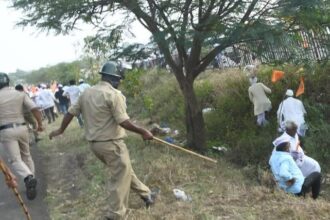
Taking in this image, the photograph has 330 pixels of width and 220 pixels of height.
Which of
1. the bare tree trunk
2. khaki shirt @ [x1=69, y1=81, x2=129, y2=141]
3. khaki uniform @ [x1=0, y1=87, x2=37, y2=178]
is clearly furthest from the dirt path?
the bare tree trunk

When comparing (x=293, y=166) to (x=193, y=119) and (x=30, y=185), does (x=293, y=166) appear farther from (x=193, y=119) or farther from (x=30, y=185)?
(x=30, y=185)

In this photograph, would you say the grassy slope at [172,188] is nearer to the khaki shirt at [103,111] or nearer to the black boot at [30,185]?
the black boot at [30,185]

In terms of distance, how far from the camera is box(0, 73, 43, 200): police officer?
23.8ft

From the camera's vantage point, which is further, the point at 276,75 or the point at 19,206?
the point at 276,75

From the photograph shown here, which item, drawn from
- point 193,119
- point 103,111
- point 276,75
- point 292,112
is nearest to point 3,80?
point 103,111

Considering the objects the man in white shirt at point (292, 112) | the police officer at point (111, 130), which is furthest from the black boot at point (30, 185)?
the man in white shirt at point (292, 112)

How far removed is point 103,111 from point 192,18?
3951mm

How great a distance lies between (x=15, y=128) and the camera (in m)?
7.38

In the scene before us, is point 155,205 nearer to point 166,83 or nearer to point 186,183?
point 186,183

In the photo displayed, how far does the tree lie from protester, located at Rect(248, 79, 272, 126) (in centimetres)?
258

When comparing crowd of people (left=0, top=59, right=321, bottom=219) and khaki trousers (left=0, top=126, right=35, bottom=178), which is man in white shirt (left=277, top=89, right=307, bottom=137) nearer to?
crowd of people (left=0, top=59, right=321, bottom=219)

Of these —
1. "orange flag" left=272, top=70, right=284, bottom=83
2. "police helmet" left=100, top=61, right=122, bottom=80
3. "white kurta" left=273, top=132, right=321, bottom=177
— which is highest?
"police helmet" left=100, top=61, right=122, bottom=80

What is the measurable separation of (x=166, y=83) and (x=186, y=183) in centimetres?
1157

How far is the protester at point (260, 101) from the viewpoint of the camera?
12.2 metres
